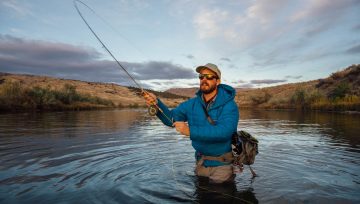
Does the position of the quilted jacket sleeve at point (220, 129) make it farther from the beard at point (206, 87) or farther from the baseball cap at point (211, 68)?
the baseball cap at point (211, 68)

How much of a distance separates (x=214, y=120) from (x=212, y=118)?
55 mm

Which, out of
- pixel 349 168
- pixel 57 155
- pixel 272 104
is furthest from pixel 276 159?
pixel 272 104

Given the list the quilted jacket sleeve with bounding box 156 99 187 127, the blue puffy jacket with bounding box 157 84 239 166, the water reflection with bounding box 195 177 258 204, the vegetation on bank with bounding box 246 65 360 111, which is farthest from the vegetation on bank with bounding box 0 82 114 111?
the water reflection with bounding box 195 177 258 204

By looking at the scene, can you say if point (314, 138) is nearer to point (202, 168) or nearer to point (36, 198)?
point (202, 168)

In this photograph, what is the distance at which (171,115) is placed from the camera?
6844 millimetres

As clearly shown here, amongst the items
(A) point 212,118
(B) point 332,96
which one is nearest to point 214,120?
(A) point 212,118

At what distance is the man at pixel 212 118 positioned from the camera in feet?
19.2

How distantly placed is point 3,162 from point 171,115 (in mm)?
5275

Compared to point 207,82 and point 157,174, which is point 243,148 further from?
point 157,174

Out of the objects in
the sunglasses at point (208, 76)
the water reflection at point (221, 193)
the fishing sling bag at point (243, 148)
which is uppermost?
the sunglasses at point (208, 76)

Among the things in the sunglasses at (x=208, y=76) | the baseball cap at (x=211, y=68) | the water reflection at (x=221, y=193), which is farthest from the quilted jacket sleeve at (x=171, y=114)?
the water reflection at (x=221, y=193)

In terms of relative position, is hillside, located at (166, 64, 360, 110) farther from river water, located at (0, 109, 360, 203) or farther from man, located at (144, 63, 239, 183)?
man, located at (144, 63, 239, 183)

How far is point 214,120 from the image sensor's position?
6.04 m

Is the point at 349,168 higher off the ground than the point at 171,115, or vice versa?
the point at 171,115
